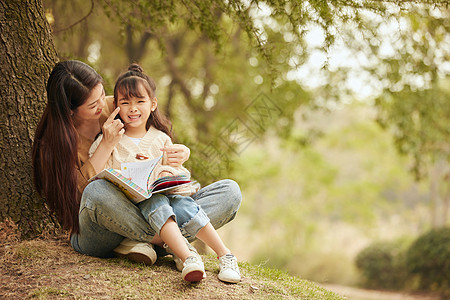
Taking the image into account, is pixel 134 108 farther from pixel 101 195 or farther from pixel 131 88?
pixel 101 195

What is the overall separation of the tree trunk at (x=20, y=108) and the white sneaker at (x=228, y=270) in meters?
1.23

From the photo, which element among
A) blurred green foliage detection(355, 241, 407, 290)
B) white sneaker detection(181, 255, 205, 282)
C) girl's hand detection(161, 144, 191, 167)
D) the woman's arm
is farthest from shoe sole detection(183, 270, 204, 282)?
blurred green foliage detection(355, 241, 407, 290)

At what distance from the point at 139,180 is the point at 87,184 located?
397 millimetres

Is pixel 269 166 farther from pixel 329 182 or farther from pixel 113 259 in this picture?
pixel 113 259

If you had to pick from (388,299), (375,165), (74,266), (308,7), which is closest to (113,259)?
(74,266)

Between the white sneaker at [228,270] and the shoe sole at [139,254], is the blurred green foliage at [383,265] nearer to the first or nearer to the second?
the white sneaker at [228,270]

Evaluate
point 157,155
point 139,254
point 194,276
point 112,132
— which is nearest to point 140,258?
point 139,254

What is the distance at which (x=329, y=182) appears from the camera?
16281 mm

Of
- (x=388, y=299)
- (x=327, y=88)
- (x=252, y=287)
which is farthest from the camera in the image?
(x=388, y=299)

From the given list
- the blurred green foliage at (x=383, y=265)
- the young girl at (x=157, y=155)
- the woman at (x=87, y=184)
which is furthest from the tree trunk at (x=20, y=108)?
the blurred green foliage at (x=383, y=265)

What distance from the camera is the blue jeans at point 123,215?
232 centimetres

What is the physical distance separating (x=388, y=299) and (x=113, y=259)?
339 inches

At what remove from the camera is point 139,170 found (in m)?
2.35

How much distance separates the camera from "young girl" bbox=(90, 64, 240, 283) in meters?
2.29
